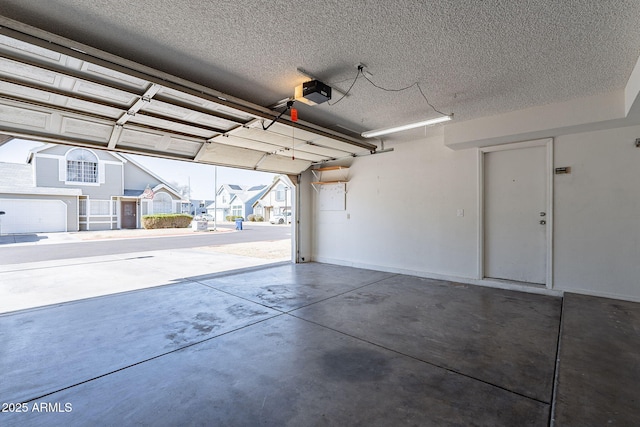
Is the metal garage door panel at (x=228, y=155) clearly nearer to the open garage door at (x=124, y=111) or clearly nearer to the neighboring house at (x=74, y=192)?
the open garage door at (x=124, y=111)

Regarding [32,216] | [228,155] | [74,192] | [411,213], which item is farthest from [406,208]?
[32,216]

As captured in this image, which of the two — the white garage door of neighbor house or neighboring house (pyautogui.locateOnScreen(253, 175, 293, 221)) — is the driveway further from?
neighboring house (pyautogui.locateOnScreen(253, 175, 293, 221))

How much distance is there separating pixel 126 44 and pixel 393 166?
4.93 m

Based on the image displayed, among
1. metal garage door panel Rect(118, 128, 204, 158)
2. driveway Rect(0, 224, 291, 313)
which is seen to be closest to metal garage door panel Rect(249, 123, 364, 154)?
metal garage door panel Rect(118, 128, 204, 158)

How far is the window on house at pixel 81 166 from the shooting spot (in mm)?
15906

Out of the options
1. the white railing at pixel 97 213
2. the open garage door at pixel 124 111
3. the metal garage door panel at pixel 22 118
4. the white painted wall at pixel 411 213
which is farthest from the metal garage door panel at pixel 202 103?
the white railing at pixel 97 213

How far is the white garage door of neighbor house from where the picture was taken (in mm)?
13875

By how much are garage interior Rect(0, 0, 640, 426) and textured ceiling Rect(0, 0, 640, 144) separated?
21 mm

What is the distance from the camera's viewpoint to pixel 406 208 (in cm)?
598

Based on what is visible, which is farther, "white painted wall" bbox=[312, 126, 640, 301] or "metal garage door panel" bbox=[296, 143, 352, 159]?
"metal garage door panel" bbox=[296, 143, 352, 159]

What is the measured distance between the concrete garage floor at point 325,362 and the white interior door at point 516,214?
2.23ft

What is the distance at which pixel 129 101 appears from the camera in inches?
135

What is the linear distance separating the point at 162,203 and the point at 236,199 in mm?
15044

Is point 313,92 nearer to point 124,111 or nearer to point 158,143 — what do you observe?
point 124,111
